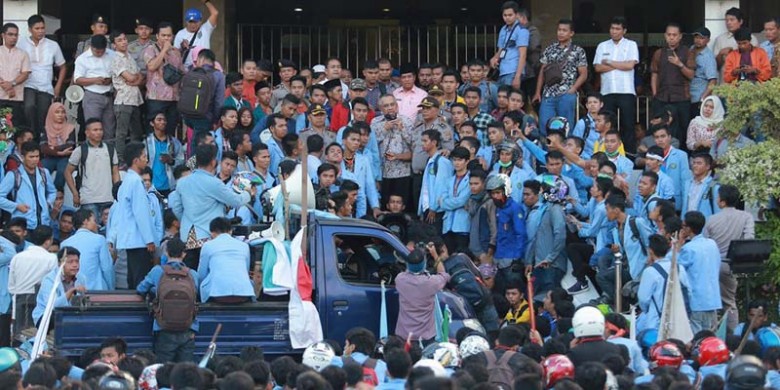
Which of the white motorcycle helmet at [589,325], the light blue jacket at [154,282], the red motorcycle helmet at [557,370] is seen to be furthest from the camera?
the light blue jacket at [154,282]

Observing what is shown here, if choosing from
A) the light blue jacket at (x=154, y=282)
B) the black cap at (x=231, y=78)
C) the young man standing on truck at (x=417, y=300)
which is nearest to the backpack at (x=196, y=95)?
the black cap at (x=231, y=78)

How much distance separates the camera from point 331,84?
21266 millimetres

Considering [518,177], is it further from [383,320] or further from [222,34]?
[222,34]

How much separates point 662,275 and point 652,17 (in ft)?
35.9

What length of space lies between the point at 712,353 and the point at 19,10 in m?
12.5

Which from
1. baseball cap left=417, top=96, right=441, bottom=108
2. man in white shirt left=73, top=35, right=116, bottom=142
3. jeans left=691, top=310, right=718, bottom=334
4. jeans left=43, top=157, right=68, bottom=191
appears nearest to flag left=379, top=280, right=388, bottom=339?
jeans left=691, top=310, right=718, bottom=334

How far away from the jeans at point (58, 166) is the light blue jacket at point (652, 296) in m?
7.41

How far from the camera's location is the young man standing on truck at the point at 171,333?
50.6 feet

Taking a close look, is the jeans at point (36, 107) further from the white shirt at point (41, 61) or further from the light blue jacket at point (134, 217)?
the light blue jacket at point (134, 217)

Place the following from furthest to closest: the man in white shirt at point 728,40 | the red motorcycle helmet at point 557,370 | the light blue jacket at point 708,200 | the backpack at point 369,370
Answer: the man in white shirt at point 728,40, the light blue jacket at point 708,200, the red motorcycle helmet at point 557,370, the backpack at point 369,370

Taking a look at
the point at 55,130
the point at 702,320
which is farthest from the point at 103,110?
the point at 702,320

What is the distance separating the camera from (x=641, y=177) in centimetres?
1852

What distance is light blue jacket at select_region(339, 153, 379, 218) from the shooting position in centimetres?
1942

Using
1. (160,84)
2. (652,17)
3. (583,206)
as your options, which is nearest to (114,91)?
(160,84)
